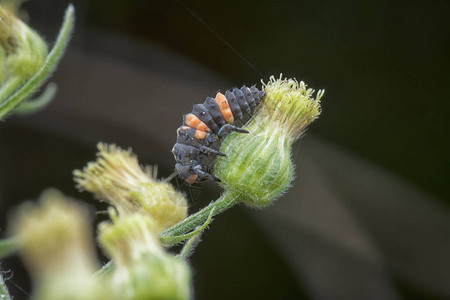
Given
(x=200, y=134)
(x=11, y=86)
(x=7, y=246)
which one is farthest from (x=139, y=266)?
(x=11, y=86)

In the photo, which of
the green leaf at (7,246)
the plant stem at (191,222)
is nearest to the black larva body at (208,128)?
the plant stem at (191,222)

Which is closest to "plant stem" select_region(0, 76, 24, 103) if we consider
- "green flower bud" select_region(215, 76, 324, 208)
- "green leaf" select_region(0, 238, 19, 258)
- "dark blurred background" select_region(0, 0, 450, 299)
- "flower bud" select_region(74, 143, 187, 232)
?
"flower bud" select_region(74, 143, 187, 232)

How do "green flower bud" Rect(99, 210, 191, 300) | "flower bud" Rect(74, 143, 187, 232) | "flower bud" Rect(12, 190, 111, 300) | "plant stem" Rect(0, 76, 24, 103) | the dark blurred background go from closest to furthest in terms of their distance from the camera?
"flower bud" Rect(12, 190, 111, 300) → "green flower bud" Rect(99, 210, 191, 300) → "flower bud" Rect(74, 143, 187, 232) → "plant stem" Rect(0, 76, 24, 103) → the dark blurred background

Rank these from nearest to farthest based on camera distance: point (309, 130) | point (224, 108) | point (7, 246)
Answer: point (7, 246) → point (224, 108) → point (309, 130)

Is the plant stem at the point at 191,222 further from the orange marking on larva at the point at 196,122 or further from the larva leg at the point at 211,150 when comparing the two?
the orange marking on larva at the point at 196,122

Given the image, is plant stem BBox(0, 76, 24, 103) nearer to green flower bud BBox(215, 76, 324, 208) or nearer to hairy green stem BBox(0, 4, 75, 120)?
hairy green stem BBox(0, 4, 75, 120)

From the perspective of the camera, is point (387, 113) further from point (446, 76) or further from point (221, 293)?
point (221, 293)

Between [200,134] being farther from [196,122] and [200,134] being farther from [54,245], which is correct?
[54,245]
